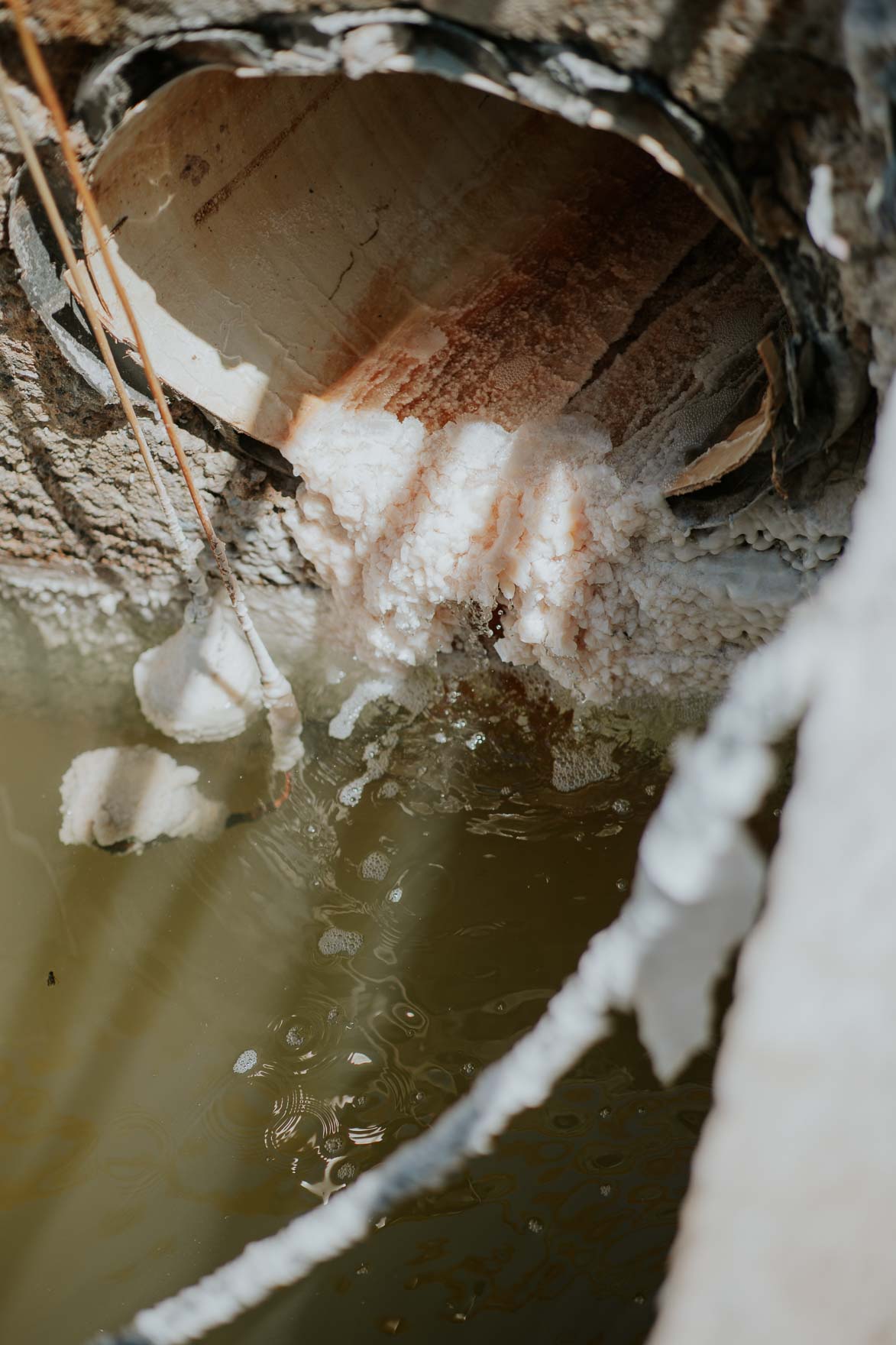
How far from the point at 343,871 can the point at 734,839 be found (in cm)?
117

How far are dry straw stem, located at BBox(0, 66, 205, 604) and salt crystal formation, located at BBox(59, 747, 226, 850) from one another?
1.36ft

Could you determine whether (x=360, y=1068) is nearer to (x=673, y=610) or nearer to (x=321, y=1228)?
(x=321, y=1228)

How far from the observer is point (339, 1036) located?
1.81 meters

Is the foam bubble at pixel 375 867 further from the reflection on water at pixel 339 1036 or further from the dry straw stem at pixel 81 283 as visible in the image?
the dry straw stem at pixel 81 283

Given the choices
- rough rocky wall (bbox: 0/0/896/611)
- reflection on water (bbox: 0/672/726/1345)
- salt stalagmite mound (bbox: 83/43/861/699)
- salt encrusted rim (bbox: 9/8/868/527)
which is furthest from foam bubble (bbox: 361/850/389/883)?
rough rocky wall (bbox: 0/0/896/611)

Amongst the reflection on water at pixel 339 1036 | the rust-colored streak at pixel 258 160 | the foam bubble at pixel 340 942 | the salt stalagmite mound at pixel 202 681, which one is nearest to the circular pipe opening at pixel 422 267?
the rust-colored streak at pixel 258 160

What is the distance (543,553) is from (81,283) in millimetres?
874

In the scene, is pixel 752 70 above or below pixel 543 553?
above

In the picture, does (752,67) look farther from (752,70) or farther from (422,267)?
(422,267)

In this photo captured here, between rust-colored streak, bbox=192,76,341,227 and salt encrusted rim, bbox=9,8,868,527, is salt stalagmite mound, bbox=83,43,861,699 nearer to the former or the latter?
rust-colored streak, bbox=192,76,341,227

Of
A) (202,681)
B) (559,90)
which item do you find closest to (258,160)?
(559,90)

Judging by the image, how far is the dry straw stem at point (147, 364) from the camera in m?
1.08

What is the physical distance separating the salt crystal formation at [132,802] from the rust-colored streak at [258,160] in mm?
1119

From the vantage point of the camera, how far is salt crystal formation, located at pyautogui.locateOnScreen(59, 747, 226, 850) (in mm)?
2021
